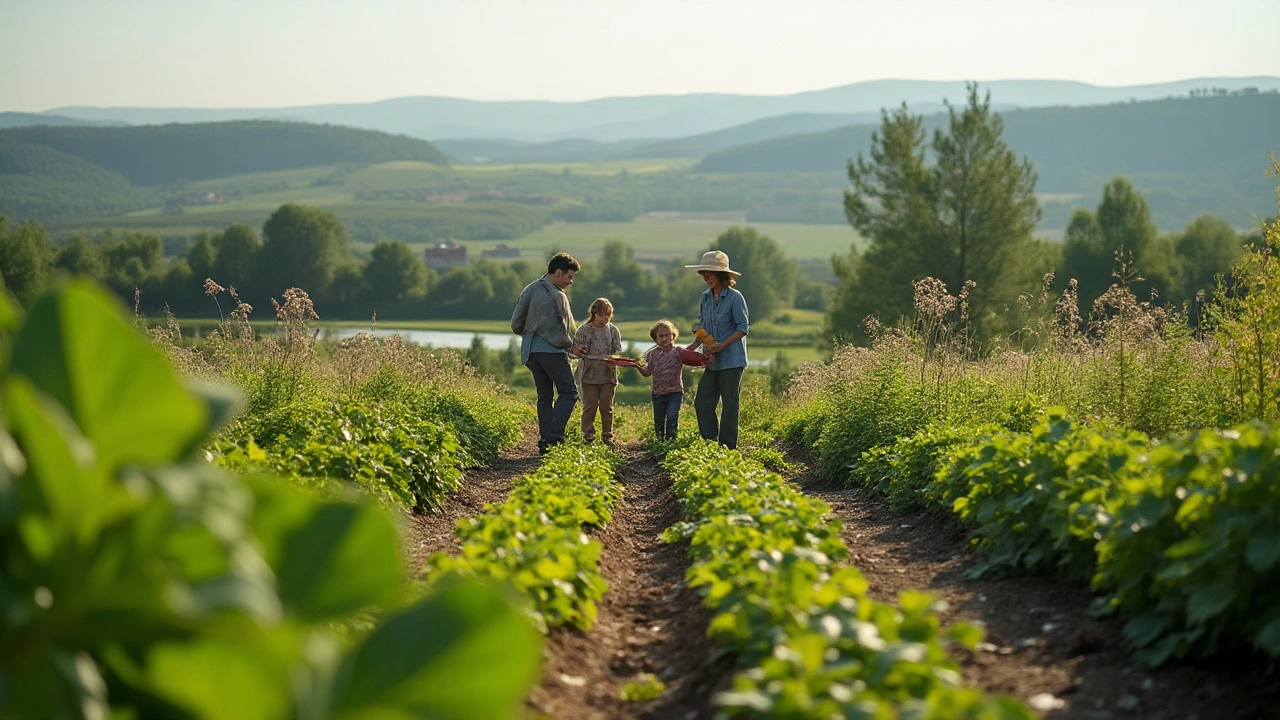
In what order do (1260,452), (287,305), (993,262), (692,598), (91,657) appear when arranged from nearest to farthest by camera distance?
(91,657)
(1260,452)
(692,598)
(287,305)
(993,262)

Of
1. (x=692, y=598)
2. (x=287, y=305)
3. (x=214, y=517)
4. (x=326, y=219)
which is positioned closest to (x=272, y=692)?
(x=214, y=517)

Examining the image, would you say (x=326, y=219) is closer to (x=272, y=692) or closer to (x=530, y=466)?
(x=530, y=466)

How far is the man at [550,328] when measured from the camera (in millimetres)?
13312

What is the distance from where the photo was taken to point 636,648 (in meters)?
6.10

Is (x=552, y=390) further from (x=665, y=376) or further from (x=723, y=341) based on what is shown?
(x=723, y=341)

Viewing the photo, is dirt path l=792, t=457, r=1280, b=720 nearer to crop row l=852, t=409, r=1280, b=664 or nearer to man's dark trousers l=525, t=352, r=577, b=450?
crop row l=852, t=409, r=1280, b=664

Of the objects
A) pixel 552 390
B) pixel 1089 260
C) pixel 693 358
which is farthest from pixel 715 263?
pixel 1089 260

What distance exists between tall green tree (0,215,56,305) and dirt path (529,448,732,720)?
54563mm

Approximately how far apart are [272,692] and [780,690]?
6.49ft

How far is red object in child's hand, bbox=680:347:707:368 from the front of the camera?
44.0 feet

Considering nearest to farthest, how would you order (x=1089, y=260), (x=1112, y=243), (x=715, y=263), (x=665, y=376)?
(x=715, y=263) < (x=665, y=376) < (x=1112, y=243) < (x=1089, y=260)

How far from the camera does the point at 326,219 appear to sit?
3920 inches

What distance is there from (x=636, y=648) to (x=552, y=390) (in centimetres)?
781

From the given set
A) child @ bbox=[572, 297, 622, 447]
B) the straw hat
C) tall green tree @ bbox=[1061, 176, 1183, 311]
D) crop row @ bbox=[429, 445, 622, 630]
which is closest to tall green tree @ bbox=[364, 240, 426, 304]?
tall green tree @ bbox=[1061, 176, 1183, 311]
